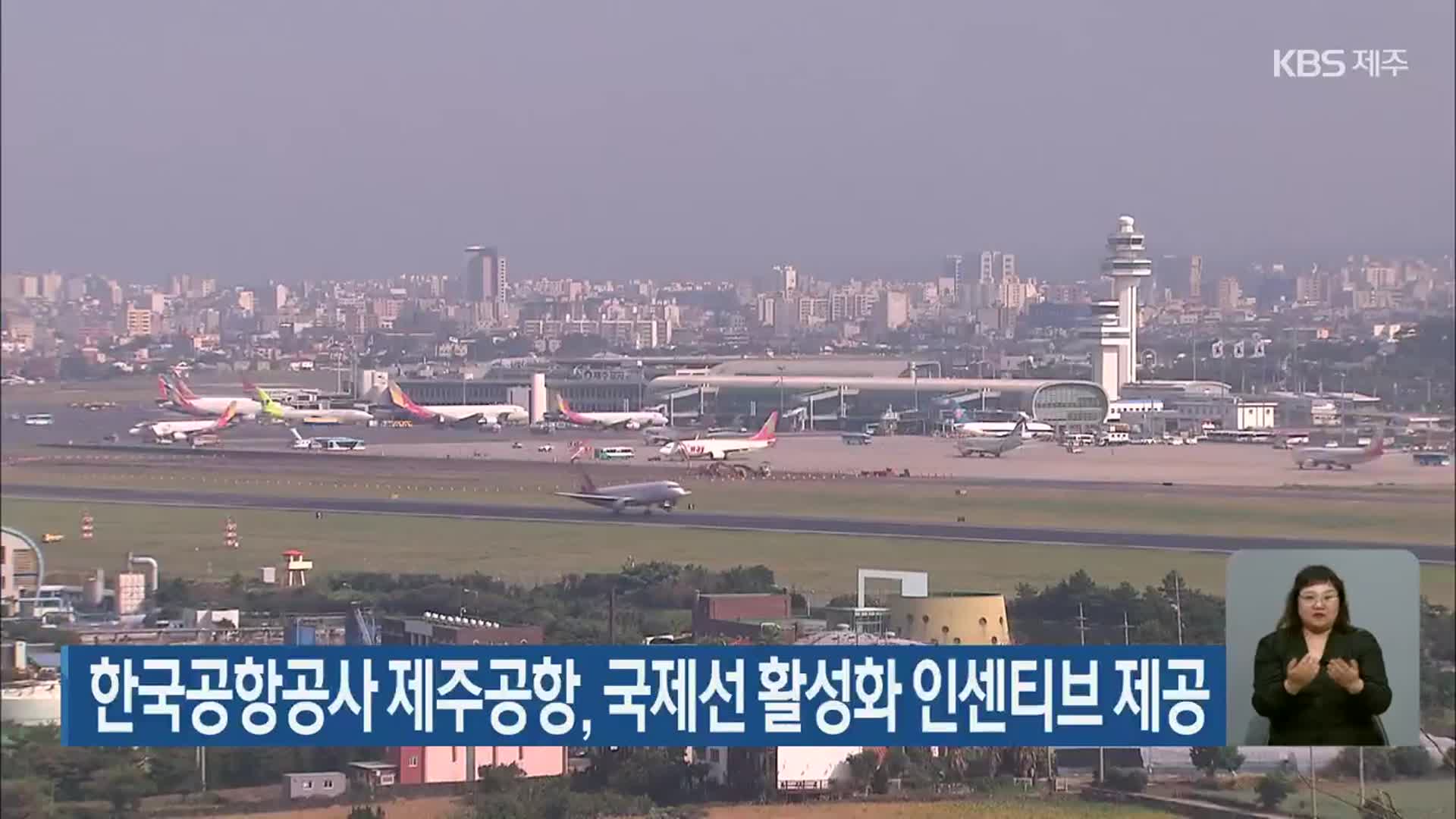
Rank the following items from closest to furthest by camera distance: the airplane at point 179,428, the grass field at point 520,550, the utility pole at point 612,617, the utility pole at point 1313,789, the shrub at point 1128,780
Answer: the shrub at point 1128,780
the utility pole at point 1313,789
the utility pole at point 612,617
the grass field at point 520,550
the airplane at point 179,428

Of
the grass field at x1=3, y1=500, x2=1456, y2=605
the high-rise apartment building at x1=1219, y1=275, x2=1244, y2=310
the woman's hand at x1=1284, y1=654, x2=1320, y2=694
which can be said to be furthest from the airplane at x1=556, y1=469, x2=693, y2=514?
the woman's hand at x1=1284, y1=654, x2=1320, y2=694

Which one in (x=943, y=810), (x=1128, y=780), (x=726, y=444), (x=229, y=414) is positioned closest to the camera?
(x=943, y=810)

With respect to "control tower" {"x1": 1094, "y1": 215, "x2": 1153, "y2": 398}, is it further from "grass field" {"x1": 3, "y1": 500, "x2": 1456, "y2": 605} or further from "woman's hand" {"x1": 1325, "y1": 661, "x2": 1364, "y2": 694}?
"woman's hand" {"x1": 1325, "y1": 661, "x2": 1364, "y2": 694}

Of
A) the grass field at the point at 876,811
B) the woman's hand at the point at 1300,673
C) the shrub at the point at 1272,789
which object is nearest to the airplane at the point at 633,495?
the grass field at the point at 876,811

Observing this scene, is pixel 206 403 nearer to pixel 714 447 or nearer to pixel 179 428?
pixel 179 428

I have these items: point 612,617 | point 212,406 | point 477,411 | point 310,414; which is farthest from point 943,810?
point 212,406
